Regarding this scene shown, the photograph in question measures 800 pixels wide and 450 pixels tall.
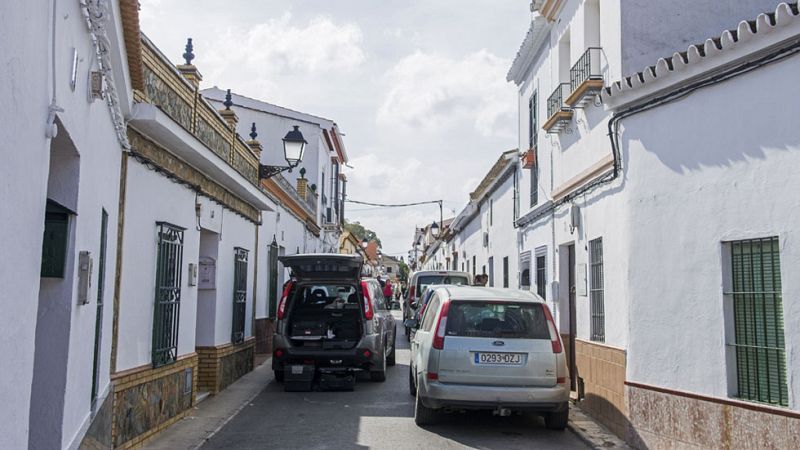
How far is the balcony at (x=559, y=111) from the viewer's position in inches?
416

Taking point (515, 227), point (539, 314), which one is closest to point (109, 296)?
point (539, 314)

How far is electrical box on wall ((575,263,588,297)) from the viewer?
9562 millimetres

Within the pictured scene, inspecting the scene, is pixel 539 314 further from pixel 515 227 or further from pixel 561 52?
pixel 515 227

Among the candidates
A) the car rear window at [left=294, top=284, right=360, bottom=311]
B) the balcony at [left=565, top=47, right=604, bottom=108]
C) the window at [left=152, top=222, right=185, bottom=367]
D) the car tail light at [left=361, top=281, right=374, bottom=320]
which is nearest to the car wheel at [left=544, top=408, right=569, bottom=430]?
the car tail light at [left=361, top=281, right=374, bottom=320]

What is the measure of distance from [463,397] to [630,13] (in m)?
4.99

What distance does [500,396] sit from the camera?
25.1ft

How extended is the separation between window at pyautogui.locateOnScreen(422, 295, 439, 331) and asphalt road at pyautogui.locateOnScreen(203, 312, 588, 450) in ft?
3.81

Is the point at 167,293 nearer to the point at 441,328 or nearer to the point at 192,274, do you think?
the point at 192,274

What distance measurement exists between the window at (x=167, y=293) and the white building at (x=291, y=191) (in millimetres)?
5657

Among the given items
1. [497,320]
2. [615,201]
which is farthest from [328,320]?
[615,201]

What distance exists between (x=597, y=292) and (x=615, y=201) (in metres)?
1.47

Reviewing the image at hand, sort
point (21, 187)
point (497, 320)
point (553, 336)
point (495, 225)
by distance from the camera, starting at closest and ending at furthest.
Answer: point (21, 187) < point (553, 336) < point (497, 320) < point (495, 225)

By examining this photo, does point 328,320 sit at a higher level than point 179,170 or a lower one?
lower

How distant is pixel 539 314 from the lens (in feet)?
26.8
